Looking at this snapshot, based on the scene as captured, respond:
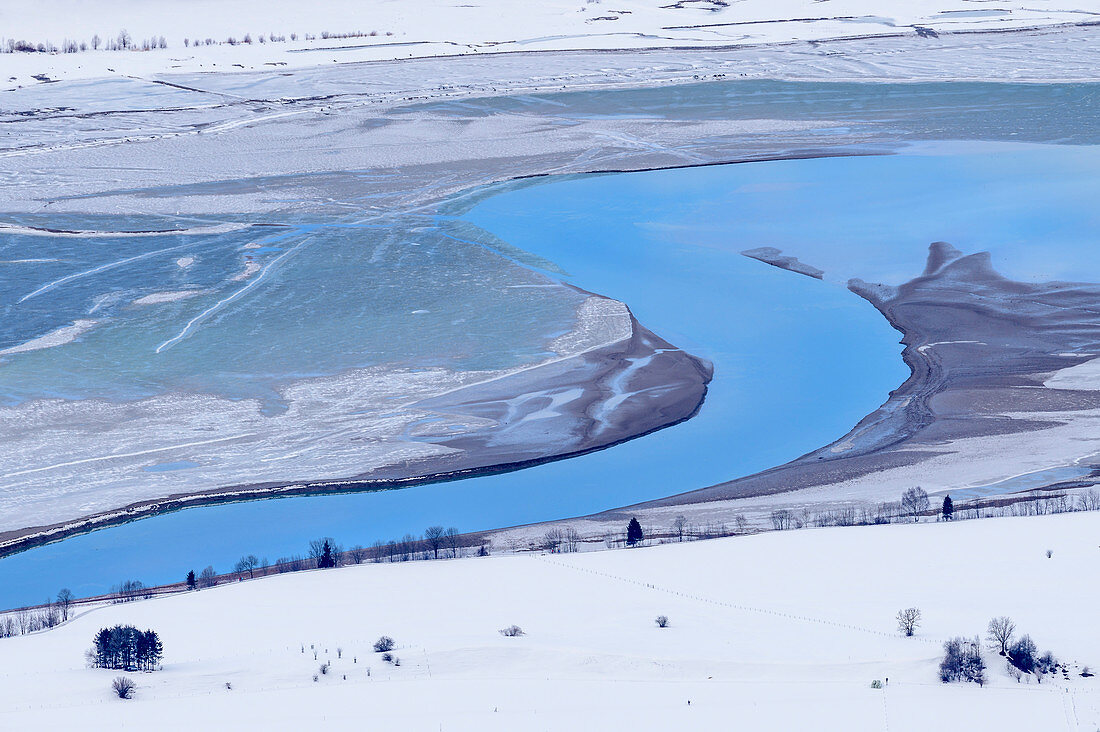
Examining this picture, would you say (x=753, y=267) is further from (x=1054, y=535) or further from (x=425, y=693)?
(x=425, y=693)

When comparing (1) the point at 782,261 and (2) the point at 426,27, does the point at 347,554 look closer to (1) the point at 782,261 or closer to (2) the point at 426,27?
(1) the point at 782,261

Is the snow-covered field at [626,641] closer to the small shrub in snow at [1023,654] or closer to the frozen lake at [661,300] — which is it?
the small shrub in snow at [1023,654]

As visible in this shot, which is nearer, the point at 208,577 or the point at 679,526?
the point at 208,577

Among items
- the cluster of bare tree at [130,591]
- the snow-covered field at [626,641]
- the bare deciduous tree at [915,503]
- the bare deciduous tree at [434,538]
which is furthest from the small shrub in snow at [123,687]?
the bare deciduous tree at [915,503]

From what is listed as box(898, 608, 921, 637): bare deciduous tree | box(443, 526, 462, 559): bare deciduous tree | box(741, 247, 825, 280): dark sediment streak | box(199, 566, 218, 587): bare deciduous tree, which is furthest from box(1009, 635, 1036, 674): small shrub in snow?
box(741, 247, 825, 280): dark sediment streak

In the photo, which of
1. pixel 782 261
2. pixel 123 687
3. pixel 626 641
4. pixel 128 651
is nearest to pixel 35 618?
pixel 128 651

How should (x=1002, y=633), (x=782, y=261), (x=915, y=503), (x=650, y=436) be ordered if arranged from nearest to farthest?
(x=1002, y=633) → (x=915, y=503) → (x=650, y=436) → (x=782, y=261)

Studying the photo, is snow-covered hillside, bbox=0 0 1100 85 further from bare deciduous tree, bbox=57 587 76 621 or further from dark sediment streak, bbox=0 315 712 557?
bare deciduous tree, bbox=57 587 76 621
